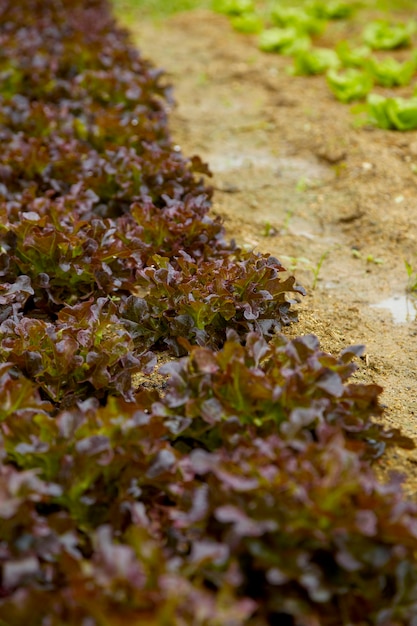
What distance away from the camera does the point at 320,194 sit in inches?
192

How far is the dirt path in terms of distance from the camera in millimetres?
3260

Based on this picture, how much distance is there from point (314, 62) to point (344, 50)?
1.02ft

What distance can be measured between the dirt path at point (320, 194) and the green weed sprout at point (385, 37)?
106 centimetres

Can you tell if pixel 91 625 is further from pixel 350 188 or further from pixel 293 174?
Answer: pixel 293 174

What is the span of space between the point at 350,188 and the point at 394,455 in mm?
2776

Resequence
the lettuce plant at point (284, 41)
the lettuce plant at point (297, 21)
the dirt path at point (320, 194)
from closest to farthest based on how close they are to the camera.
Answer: the dirt path at point (320, 194) → the lettuce plant at point (284, 41) → the lettuce plant at point (297, 21)

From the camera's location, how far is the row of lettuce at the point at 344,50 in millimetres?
5516

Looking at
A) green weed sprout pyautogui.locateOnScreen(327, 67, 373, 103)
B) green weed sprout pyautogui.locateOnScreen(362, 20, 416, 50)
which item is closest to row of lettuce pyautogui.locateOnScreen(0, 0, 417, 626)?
green weed sprout pyautogui.locateOnScreen(327, 67, 373, 103)

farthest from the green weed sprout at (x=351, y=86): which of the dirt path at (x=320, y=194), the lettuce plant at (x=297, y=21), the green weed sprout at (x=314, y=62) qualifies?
the lettuce plant at (x=297, y=21)

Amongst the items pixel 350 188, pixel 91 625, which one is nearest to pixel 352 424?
pixel 91 625

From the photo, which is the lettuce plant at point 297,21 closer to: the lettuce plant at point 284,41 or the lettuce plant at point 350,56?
the lettuce plant at point 284,41

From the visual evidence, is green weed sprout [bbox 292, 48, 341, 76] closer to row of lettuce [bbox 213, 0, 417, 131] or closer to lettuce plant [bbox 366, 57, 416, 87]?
row of lettuce [bbox 213, 0, 417, 131]

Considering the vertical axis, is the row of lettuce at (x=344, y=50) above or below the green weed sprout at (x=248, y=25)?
above

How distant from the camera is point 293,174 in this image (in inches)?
205
